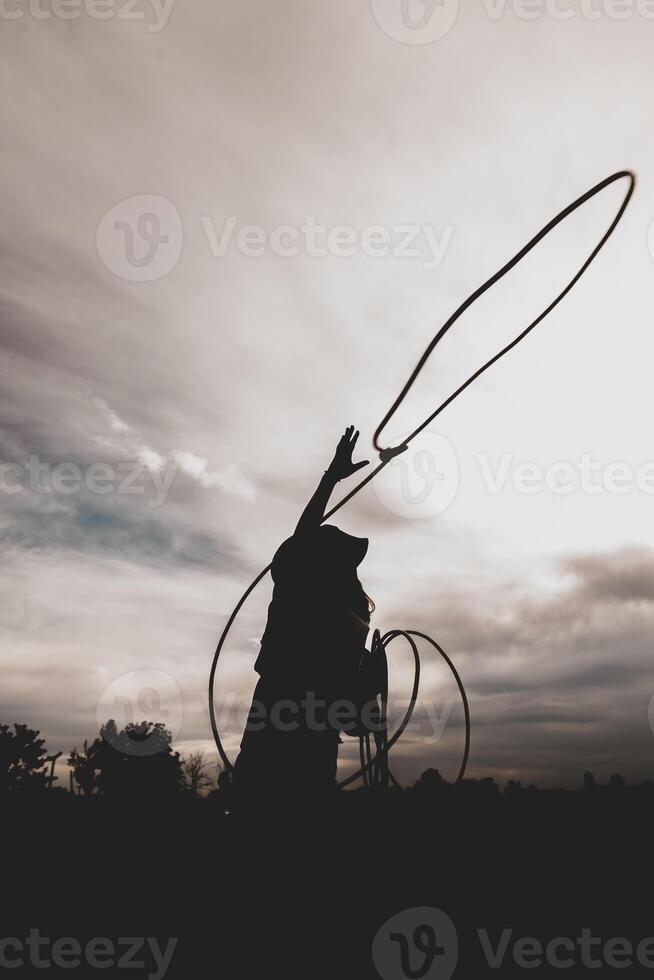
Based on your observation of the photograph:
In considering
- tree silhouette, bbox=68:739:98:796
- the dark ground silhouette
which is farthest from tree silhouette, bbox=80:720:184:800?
the dark ground silhouette

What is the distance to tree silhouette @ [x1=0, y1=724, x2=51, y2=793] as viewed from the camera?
35406mm

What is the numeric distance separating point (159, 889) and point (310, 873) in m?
1.90

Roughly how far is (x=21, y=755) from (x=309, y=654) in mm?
39928

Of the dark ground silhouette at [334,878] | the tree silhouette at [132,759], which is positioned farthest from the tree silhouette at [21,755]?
the dark ground silhouette at [334,878]

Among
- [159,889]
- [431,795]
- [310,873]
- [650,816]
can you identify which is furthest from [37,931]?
[650,816]

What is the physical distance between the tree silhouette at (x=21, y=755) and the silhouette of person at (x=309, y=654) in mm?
35103

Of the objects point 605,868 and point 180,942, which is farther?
point 605,868

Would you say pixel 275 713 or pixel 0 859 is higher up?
pixel 275 713

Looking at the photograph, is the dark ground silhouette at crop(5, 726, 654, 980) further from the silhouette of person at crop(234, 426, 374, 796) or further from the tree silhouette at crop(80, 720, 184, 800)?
the tree silhouette at crop(80, 720, 184, 800)

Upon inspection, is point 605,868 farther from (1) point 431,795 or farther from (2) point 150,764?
(2) point 150,764

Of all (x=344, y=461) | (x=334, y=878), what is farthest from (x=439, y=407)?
(x=334, y=878)

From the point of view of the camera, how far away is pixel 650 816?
7.25 m

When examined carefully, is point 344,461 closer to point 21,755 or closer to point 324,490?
point 324,490

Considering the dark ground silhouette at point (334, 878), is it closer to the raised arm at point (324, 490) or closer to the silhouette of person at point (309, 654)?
the silhouette of person at point (309, 654)
